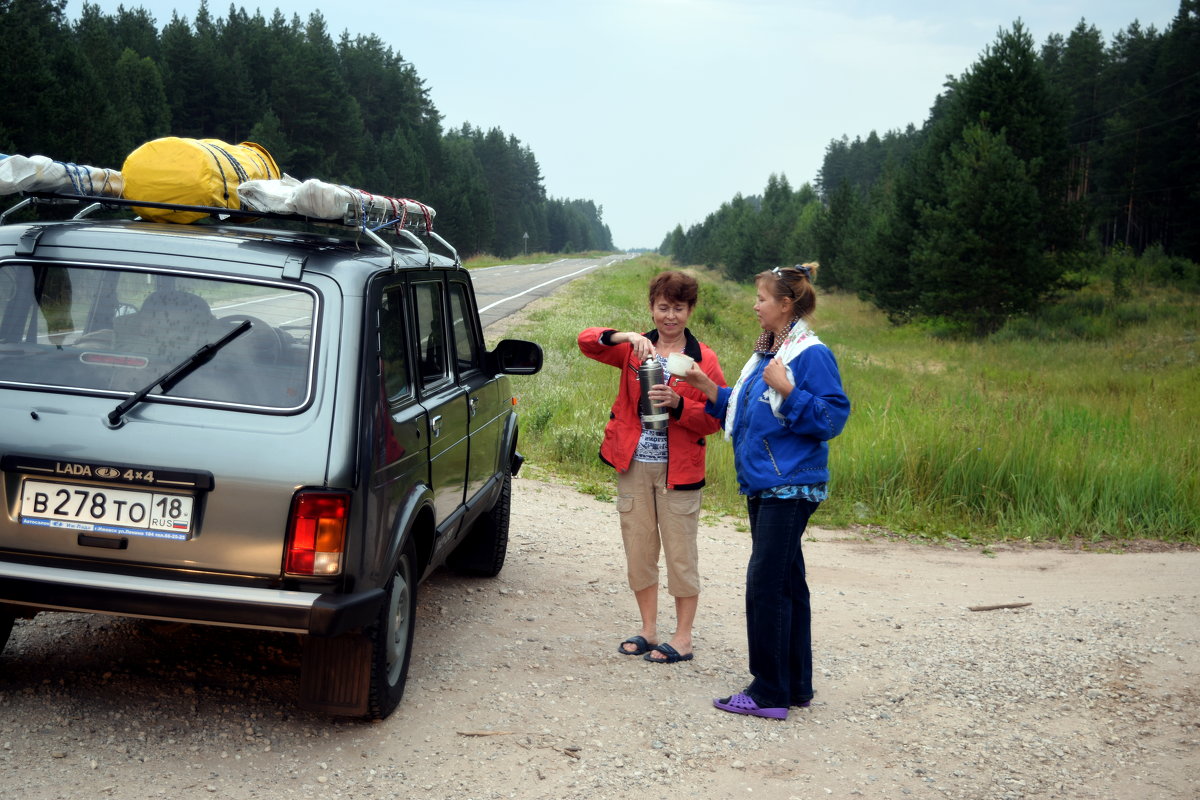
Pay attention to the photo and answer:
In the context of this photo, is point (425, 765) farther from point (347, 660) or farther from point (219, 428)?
point (219, 428)

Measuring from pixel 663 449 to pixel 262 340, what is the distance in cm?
201

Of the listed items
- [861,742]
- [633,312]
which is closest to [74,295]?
[861,742]

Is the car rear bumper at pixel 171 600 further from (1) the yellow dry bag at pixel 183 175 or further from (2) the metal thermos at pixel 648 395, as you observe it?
(2) the metal thermos at pixel 648 395

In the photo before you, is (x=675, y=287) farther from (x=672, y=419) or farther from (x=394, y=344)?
(x=394, y=344)

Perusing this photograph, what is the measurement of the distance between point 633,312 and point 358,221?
1062 inches

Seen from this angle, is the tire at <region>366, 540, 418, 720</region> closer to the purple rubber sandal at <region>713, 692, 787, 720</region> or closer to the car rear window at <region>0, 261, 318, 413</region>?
the car rear window at <region>0, 261, 318, 413</region>

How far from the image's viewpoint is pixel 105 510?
3.37 meters

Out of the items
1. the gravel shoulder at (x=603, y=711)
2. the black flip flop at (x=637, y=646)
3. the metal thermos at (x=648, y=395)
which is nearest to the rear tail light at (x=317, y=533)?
the gravel shoulder at (x=603, y=711)

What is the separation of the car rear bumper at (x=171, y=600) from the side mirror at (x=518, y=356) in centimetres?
244

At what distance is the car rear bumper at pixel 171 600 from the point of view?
3326 mm

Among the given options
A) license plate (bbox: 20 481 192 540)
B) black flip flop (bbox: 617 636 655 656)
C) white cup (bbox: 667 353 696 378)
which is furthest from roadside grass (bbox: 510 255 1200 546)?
license plate (bbox: 20 481 192 540)

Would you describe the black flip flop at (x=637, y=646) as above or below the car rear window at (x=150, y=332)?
below

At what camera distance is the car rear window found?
3.55m

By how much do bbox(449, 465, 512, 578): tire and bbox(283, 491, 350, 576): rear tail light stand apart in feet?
9.60
